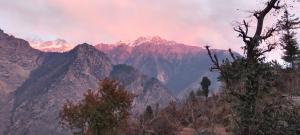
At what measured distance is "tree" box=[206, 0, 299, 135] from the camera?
23.4 metres

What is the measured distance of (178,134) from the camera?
7250 centimetres

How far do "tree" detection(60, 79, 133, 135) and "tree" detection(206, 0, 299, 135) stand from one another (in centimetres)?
5531

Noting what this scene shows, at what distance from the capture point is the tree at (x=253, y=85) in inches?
920

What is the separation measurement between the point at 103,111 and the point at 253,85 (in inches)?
2255

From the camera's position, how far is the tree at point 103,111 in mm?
78688

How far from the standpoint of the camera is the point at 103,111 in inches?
3120

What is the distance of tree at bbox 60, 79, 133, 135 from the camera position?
78.7 meters

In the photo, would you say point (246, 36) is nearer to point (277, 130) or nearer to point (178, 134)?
point (277, 130)

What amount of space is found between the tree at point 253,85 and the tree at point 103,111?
55.3 metres

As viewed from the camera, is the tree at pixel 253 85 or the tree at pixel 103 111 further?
the tree at pixel 103 111

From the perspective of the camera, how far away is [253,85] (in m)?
23.7

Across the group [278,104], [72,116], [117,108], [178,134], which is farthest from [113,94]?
[278,104]

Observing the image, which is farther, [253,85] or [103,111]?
[103,111]

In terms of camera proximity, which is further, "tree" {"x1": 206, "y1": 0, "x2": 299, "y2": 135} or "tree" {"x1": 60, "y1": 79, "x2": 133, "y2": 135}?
"tree" {"x1": 60, "y1": 79, "x2": 133, "y2": 135}
